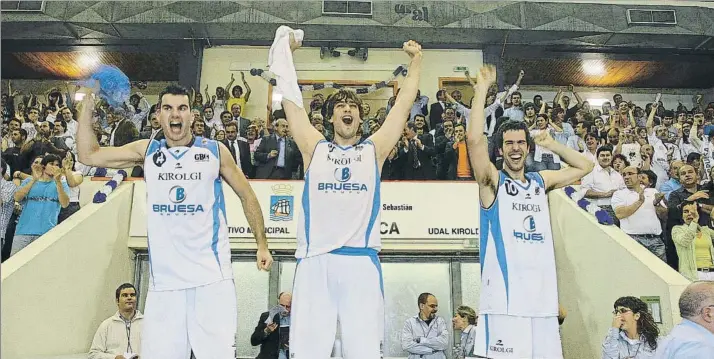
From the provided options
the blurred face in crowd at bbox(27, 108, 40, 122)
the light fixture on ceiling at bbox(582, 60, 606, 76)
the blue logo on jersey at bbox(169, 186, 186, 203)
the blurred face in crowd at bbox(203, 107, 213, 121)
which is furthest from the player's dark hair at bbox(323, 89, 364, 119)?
the light fixture on ceiling at bbox(582, 60, 606, 76)

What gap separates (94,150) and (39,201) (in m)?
3.84

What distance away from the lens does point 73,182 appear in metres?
9.30

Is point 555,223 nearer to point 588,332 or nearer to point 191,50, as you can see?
point 588,332

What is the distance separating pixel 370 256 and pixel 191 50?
12.5 m

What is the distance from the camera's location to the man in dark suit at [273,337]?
809 cm

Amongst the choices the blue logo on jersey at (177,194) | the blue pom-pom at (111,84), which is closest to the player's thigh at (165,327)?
the blue logo on jersey at (177,194)

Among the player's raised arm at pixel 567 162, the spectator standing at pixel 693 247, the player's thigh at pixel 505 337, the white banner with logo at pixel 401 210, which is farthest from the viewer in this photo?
the white banner with logo at pixel 401 210

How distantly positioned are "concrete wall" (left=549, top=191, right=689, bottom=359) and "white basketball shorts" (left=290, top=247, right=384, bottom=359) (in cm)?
380

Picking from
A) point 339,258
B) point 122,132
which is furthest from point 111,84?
point 122,132

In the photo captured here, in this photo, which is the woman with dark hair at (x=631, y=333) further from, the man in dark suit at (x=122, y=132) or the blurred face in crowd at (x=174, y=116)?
the man in dark suit at (x=122, y=132)

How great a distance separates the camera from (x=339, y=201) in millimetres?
4906

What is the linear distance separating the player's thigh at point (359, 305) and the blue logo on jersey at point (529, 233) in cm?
121

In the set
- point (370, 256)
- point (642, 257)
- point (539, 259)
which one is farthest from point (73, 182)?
point (642, 257)

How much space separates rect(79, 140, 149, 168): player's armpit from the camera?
5.14 metres
